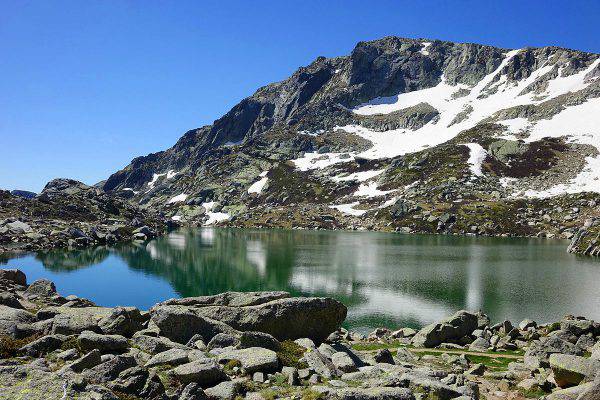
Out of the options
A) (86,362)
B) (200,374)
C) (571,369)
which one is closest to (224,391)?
(200,374)

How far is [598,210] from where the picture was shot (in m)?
140

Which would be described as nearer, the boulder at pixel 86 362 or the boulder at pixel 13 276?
the boulder at pixel 86 362

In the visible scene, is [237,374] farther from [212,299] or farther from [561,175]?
[561,175]

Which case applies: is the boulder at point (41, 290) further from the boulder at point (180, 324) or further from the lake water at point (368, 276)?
the boulder at point (180, 324)

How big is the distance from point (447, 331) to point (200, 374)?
24316mm

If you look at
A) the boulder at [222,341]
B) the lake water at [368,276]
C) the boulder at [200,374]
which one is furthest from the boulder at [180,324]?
the lake water at [368,276]

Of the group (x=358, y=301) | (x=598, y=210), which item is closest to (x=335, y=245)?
(x=358, y=301)

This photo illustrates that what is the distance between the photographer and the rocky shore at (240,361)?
12406mm

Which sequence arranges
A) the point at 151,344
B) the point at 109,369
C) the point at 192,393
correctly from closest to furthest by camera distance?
1. the point at 192,393
2. the point at 109,369
3. the point at 151,344

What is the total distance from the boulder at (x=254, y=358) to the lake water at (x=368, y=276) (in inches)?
1003

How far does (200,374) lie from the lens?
13656 millimetres

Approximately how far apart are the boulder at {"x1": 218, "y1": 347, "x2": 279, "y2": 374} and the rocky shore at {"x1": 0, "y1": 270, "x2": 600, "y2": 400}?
0.04m

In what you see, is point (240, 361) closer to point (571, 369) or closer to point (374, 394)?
point (374, 394)

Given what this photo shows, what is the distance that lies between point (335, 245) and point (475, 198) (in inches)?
3225
